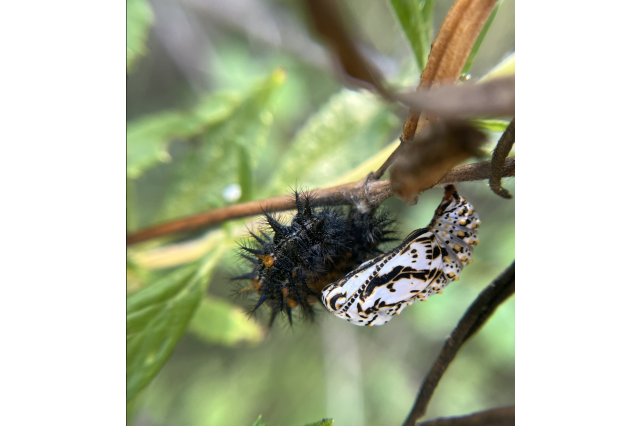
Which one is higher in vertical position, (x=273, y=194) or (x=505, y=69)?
(x=273, y=194)

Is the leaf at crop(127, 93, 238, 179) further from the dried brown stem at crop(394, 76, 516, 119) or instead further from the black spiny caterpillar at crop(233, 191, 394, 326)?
the dried brown stem at crop(394, 76, 516, 119)

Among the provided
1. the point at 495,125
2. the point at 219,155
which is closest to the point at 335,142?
the point at 219,155

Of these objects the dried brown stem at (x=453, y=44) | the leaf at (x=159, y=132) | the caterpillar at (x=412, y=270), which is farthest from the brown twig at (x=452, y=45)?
the leaf at (x=159, y=132)

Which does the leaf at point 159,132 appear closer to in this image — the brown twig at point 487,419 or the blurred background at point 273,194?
the blurred background at point 273,194

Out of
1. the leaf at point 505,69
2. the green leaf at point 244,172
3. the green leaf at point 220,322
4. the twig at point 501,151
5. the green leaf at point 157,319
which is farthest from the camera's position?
the green leaf at point 220,322

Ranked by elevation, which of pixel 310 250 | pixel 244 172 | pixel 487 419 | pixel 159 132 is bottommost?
pixel 487 419

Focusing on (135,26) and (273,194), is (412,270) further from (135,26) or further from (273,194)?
(135,26)
